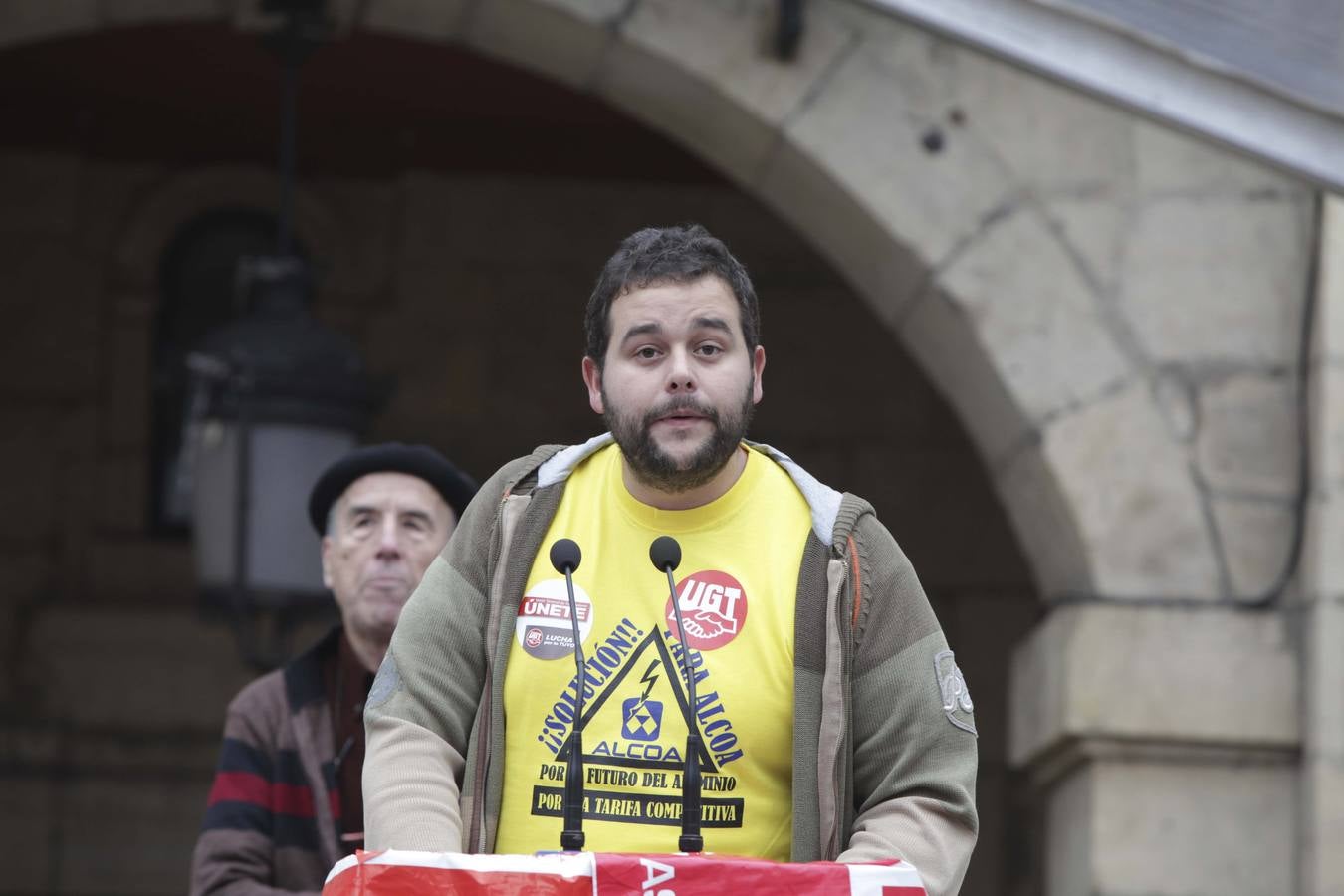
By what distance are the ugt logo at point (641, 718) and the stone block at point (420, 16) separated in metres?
3.01

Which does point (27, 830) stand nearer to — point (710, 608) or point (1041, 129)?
point (1041, 129)

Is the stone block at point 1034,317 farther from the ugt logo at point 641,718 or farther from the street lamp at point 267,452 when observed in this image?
the ugt logo at point 641,718

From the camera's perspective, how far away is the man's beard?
9.32ft

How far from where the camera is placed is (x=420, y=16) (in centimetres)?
559

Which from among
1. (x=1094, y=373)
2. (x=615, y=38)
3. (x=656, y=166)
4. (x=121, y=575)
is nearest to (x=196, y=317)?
(x=121, y=575)

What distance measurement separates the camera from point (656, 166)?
7930mm

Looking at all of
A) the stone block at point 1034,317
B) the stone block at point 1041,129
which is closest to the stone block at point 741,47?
the stone block at point 1041,129

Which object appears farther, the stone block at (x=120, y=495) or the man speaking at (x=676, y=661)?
the stone block at (x=120, y=495)

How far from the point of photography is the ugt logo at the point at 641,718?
2.79 m

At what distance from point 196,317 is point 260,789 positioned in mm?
4138

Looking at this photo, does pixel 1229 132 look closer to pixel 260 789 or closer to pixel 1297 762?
pixel 1297 762

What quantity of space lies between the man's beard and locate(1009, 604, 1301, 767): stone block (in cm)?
245

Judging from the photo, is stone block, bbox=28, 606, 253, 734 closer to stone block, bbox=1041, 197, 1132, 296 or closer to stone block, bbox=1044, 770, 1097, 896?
stone block, bbox=1044, 770, 1097, 896

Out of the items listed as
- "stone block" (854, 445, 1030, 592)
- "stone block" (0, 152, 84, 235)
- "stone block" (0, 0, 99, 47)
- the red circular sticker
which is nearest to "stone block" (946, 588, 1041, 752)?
"stone block" (854, 445, 1030, 592)
